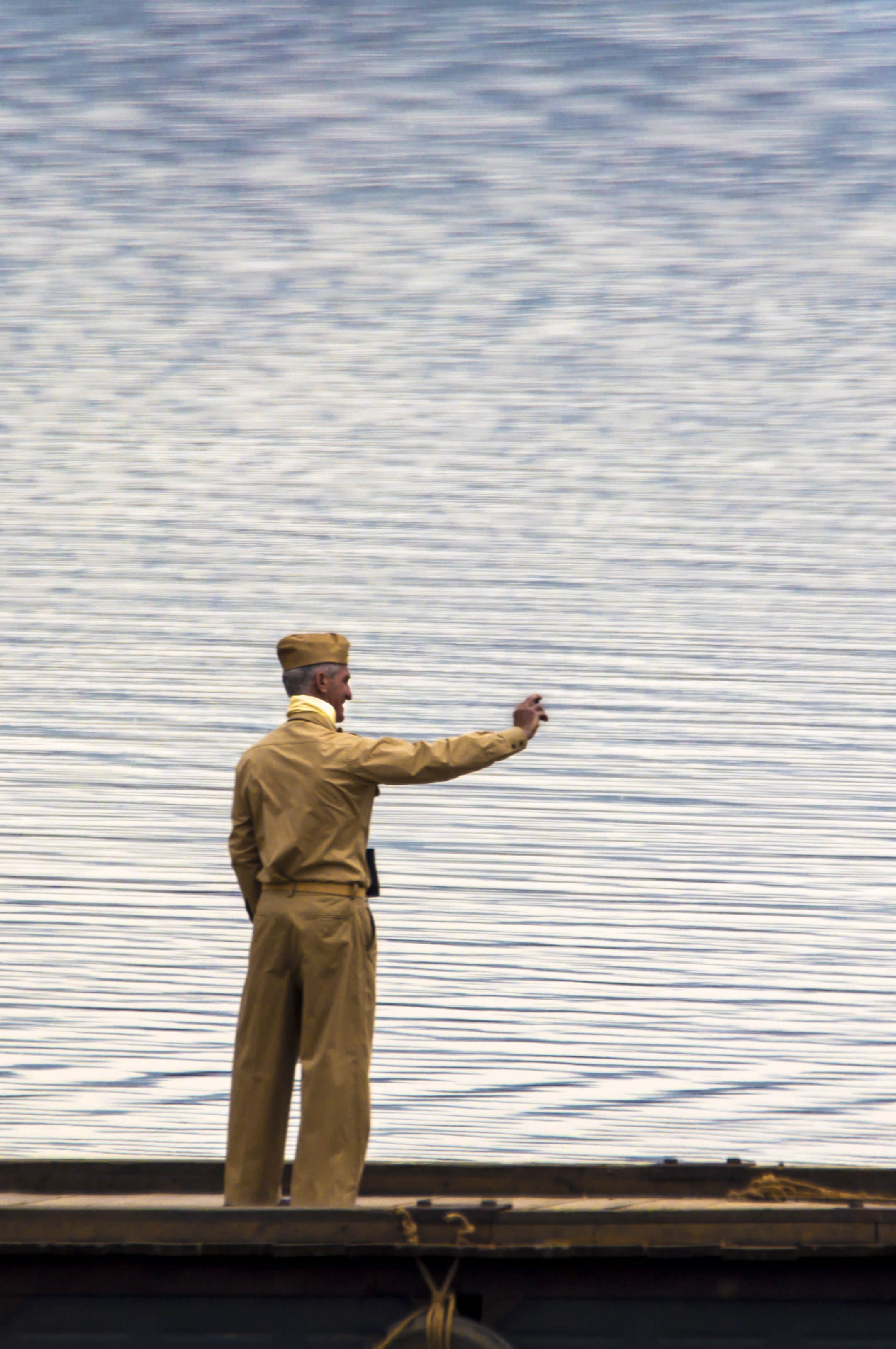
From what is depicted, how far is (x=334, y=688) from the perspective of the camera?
2.96 metres

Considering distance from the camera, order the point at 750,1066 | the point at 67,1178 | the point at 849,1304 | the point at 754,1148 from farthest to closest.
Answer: the point at 750,1066 → the point at 754,1148 → the point at 67,1178 → the point at 849,1304

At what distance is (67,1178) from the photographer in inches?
127

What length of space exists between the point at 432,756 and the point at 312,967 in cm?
47

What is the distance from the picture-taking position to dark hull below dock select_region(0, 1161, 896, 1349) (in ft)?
7.16

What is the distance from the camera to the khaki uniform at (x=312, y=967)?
9.12ft

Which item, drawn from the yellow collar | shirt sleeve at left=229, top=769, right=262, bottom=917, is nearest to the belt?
shirt sleeve at left=229, top=769, right=262, bottom=917

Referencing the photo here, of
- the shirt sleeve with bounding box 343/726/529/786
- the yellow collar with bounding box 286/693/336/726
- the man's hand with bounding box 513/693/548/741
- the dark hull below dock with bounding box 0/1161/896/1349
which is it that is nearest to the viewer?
the dark hull below dock with bounding box 0/1161/896/1349

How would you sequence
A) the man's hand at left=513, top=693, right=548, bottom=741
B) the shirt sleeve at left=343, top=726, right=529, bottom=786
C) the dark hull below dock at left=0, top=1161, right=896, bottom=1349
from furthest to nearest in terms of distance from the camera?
the man's hand at left=513, top=693, right=548, bottom=741 < the shirt sleeve at left=343, top=726, right=529, bottom=786 < the dark hull below dock at left=0, top=1161, right=896, bottom=1349

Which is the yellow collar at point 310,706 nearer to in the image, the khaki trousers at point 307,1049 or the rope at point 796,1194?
the khaki trousers at point 307,1049

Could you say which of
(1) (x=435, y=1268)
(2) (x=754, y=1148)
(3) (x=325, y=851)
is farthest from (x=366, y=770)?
(2) (x=754, y=1148)

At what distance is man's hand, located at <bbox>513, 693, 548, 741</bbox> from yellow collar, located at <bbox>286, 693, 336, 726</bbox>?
363mm

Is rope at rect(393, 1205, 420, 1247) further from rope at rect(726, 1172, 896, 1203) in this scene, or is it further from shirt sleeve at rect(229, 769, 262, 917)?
rope at rect(726, 1172, 896, 1203)

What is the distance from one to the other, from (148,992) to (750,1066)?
2.90 m

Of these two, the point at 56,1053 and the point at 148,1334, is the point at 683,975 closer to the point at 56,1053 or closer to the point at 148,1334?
the point at 56,1053
